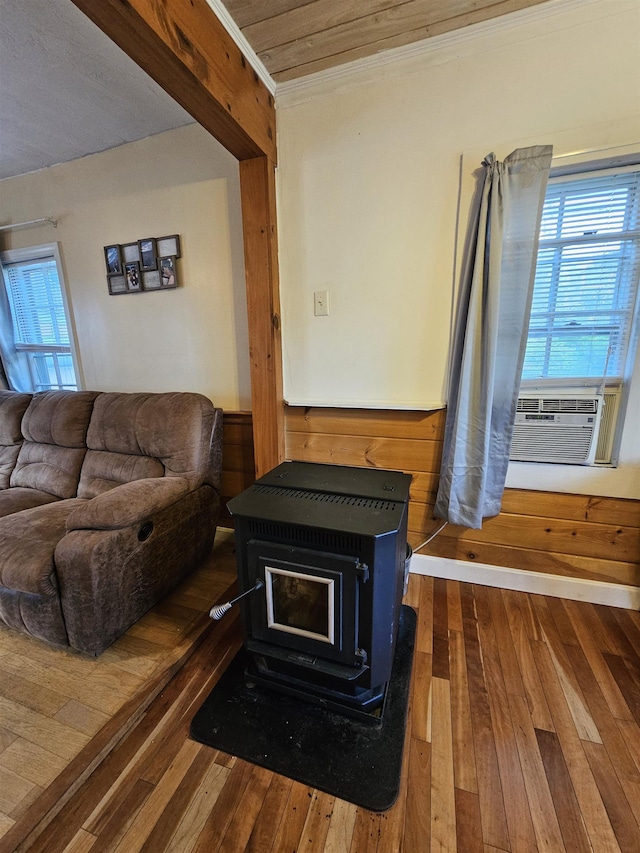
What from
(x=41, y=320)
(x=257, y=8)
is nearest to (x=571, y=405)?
(x=257, y=8)

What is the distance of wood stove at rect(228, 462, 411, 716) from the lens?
0.98m

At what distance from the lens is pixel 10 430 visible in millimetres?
2154

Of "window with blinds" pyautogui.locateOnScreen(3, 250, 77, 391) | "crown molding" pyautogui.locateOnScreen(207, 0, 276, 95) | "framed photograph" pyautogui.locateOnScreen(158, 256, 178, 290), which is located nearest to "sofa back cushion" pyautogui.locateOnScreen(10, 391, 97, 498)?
"window with blinds" pyautogui.locateOnScreen(3, 250, 77, 391)

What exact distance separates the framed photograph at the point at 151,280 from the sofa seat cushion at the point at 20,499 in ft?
4.45

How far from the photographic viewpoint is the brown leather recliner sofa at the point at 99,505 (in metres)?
1.23

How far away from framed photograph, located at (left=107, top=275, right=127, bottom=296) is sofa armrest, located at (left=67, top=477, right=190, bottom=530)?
4.62 ft

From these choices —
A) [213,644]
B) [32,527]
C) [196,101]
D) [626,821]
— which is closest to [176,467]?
[32,527]

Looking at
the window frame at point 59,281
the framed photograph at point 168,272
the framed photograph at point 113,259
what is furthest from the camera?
the window frame at point 59,281

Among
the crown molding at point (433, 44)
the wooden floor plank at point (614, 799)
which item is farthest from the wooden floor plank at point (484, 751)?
the crown molding at point (433, 44)

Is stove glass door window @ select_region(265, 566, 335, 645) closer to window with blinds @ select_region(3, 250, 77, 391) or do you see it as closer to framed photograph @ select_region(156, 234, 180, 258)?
framed photograph @ select_region(156, 234, 180, 258)

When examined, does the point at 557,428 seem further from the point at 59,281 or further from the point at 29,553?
the point at 59,281

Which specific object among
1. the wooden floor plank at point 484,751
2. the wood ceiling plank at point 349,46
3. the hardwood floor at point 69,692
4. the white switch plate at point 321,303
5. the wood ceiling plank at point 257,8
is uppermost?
the wood ceiling plank at point 349,46

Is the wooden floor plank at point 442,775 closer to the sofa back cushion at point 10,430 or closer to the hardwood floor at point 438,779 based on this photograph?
the hardwood floor at point 438,779

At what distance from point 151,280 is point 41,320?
3.89ft
